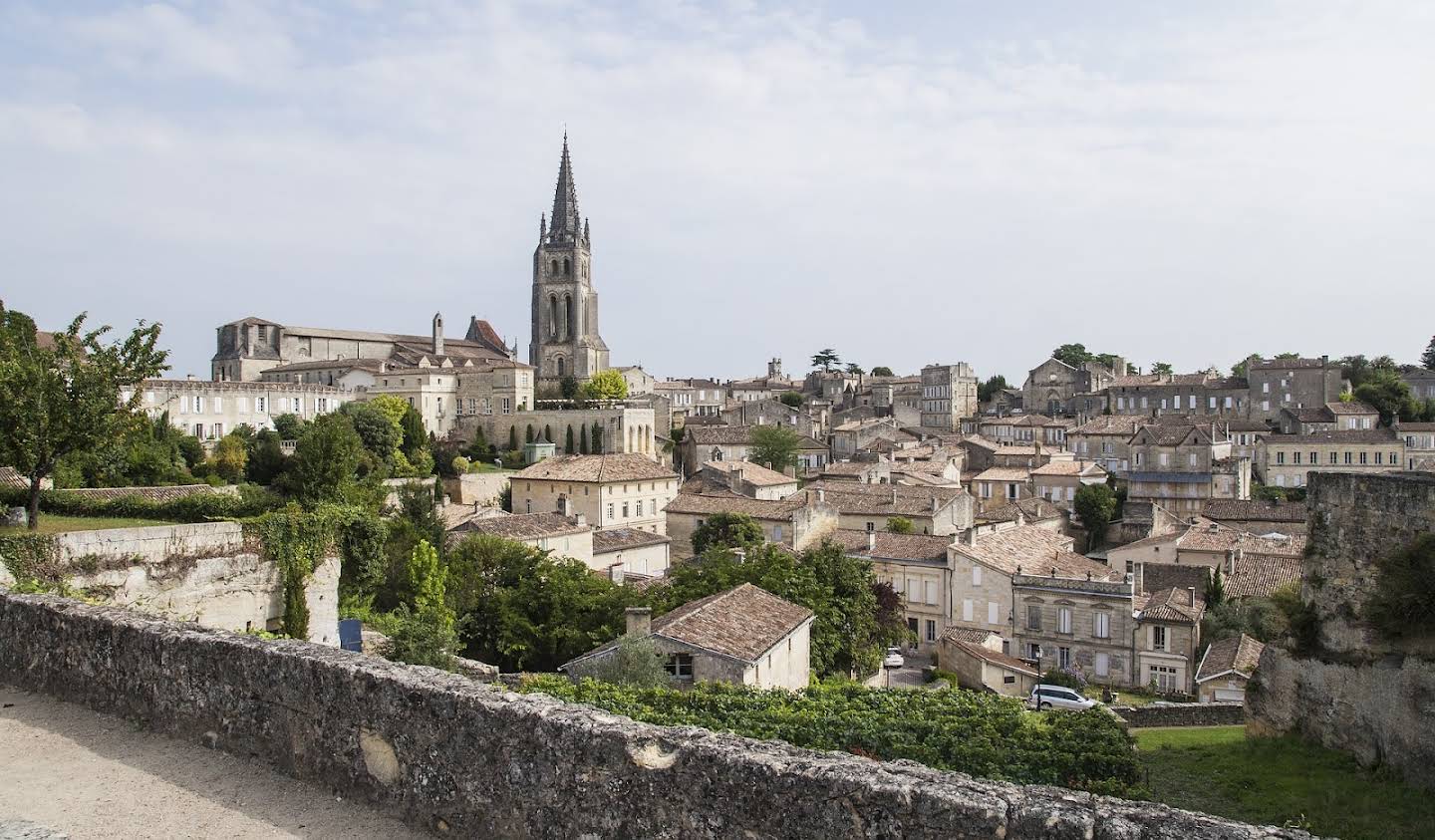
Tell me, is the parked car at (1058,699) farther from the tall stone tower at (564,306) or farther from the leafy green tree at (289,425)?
the tall stone tower at (564,306)

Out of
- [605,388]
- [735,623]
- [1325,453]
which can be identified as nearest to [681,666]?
[735,623]

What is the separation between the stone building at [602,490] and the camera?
164 ft

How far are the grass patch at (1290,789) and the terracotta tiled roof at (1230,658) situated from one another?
14201mm

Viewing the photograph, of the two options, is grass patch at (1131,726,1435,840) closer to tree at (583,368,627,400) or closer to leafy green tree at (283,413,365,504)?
leafy green tree at (283,413,365,504)

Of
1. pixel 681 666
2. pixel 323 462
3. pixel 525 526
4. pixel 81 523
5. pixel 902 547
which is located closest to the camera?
pixel 81 523

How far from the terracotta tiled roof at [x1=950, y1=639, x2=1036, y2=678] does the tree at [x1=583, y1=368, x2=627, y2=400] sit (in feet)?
178

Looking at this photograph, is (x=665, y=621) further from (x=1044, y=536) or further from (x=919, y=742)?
(x=1044, y=536)

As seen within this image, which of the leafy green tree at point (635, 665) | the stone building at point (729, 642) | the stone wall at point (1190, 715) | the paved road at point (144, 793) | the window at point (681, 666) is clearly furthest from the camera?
the stone wall at point (1190, 715)

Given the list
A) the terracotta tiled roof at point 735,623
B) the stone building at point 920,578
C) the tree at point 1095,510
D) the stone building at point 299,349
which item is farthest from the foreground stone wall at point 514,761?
the stone building at point 299,349

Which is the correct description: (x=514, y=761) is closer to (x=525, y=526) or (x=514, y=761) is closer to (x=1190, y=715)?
(x=1190, y=715)

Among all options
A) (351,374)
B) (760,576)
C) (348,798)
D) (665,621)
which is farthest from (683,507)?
(348,798)

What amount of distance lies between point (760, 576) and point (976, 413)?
74.9 meters

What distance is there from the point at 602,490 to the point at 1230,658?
29163 mm

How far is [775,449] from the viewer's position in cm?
7238
